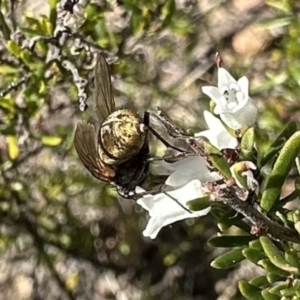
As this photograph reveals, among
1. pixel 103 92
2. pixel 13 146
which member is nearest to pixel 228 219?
pixel 103 92

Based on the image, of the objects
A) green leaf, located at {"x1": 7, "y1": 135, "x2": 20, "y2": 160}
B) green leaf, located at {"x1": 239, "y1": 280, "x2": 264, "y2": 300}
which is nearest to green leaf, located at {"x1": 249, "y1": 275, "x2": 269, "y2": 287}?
green leaf, located at {"x1": 239, "y1": 280, "x2": 264, "y2": 300}

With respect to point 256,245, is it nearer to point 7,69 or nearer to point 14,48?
point 14,48

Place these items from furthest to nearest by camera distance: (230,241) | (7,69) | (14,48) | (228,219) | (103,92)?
1. (7,69)
2. (14,48)
3. (103,92)
4. (230,241)
5. (228,219)

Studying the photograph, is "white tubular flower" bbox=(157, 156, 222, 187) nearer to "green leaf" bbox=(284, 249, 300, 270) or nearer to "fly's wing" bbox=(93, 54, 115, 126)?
"green leaf" bbox=(284, 249, 300, 270)

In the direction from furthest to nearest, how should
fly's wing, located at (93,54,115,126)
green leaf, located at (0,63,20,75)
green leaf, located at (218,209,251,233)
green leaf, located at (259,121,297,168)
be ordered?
green leaf, located at (0,63,20,75), fly's wing, located at (93,54,115,126), green leaf, located at (259,121,297,168), green leaf, located at (218,209,251,233)

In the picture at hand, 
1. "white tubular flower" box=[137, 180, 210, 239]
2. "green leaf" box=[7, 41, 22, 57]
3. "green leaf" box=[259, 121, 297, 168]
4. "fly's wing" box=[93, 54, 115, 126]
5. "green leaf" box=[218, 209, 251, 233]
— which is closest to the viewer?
"white tubular flower" box=[137, 180, 210, 239]

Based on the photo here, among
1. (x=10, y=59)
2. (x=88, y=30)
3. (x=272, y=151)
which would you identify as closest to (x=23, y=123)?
(x=10, y=59)

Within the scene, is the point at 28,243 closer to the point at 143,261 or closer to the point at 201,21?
the point at 143,261
